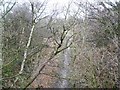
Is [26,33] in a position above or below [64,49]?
above

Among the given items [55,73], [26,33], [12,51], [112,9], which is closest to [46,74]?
[55,73]

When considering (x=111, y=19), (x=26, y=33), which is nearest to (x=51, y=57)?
(x=26, y=33)

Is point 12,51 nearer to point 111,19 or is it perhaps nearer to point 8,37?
point 8,37

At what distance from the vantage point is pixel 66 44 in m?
2.25

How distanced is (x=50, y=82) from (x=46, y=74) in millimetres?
100

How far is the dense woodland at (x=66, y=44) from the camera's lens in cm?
205

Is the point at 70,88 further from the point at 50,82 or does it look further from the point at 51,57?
the point at 51,57

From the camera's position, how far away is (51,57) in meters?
2.20

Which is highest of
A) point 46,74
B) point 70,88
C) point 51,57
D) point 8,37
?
point 8,37

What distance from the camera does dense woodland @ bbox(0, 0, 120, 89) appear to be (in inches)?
80.7

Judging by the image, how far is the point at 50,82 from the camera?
2324 mm

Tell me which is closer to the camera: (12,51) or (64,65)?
(12,51)

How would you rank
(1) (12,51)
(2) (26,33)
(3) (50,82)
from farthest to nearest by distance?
(3) (50,82) → (2) (26,33) → (1) (12,51)

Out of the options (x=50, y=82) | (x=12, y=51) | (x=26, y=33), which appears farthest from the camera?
(x=50, y=82)
